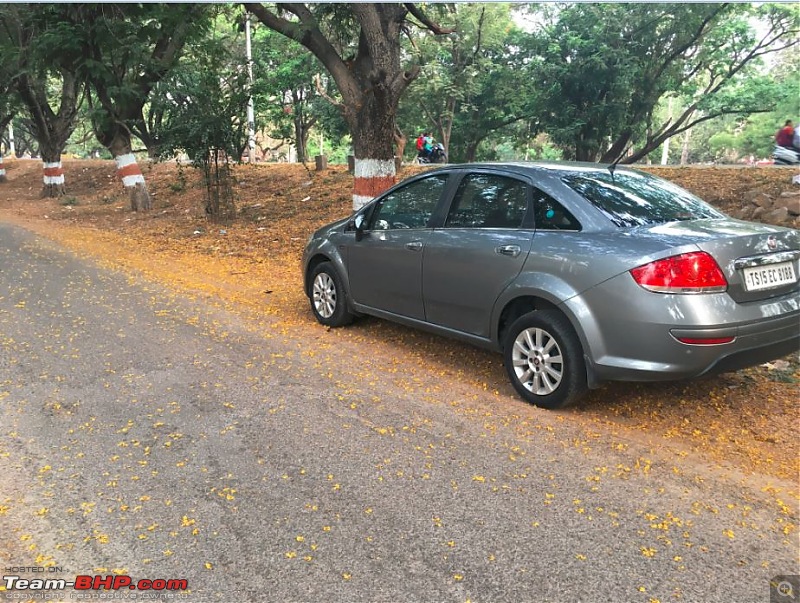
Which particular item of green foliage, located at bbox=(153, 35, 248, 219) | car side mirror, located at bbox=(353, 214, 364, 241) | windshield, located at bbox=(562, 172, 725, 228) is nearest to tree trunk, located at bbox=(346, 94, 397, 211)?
car side mirror, located at bbox=(353, 214, 364, 241)

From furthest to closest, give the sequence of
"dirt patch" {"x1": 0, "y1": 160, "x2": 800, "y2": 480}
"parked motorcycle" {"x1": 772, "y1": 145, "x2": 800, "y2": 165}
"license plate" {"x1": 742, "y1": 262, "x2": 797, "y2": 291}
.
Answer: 1. "parked motorcycle" {"x1": 772, "y1": 145, "x2": 800, "y2": 165}
2. "dirt patch" {"x1": 0, "y1": 160, "x2": 800, "y2": 480}
3. "license plate" {"x1": 742, "y1": 262, "x2": 797, "y2": 291}

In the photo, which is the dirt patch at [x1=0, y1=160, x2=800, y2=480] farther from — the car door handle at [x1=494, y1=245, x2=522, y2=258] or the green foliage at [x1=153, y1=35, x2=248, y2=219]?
the green foliage at [x1=153, y1=35, x2=248, y2=219]

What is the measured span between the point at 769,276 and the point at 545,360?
145 centimetres

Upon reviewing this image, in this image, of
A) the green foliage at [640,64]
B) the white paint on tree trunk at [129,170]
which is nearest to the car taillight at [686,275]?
the green foliage at [640,64]

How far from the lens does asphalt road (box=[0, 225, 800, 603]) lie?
252cm

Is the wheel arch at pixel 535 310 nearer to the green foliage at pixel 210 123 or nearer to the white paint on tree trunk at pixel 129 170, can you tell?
the green foliage at pixel 210 123

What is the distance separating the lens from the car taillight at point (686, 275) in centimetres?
348

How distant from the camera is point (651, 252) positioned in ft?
11.6

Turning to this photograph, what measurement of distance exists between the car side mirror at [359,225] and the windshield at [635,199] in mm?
2036

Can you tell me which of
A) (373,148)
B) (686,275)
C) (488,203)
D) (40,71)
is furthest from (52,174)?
(686,275)

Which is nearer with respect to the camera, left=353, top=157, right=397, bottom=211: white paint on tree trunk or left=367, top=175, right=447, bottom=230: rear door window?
left=367, top=175, right=447, bottom=230: rear door window

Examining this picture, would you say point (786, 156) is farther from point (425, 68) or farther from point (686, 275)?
point (425, 68)

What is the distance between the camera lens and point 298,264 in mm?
9711
